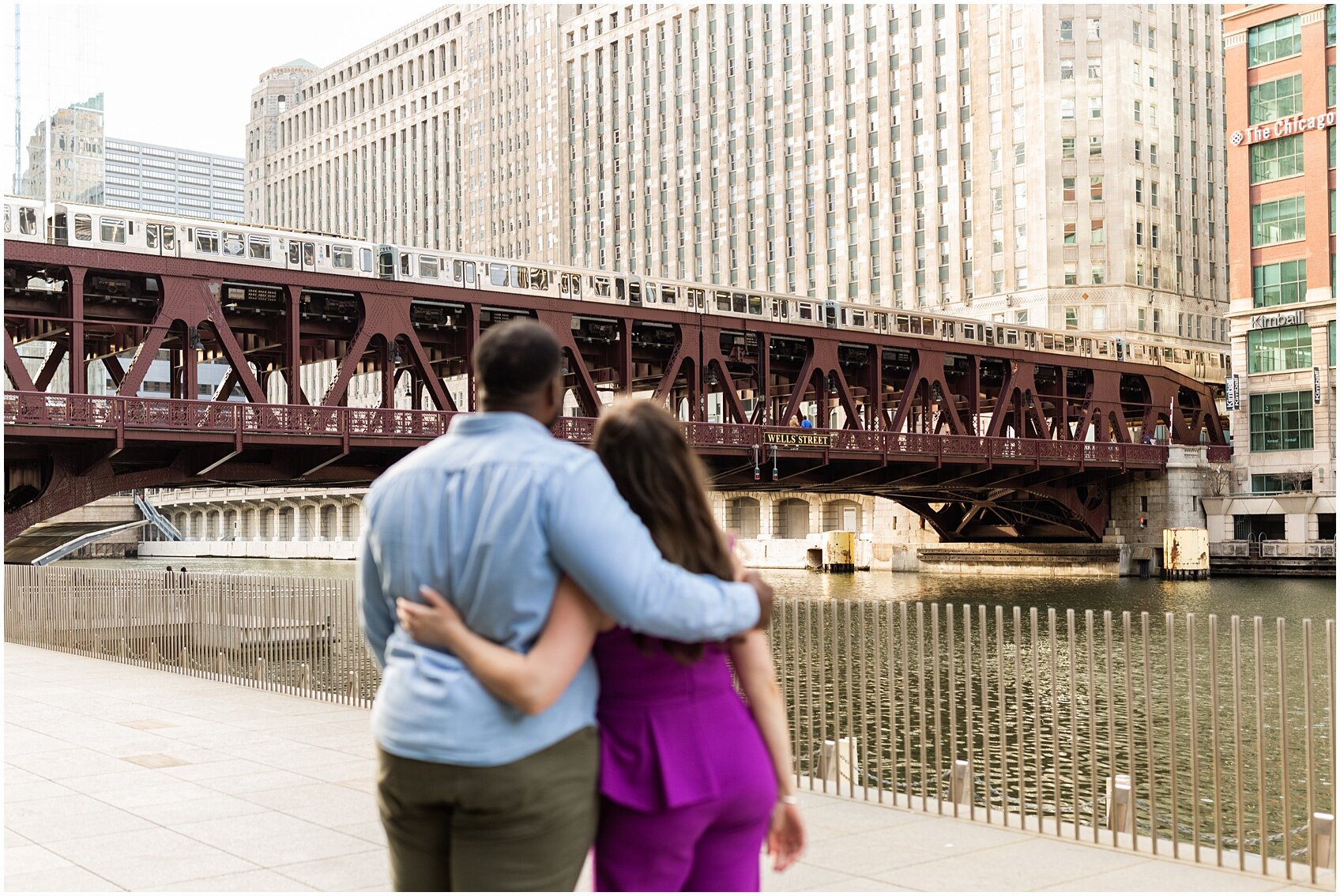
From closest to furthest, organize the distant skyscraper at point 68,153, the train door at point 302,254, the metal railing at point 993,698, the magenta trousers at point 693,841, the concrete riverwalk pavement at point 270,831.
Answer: the magenta trousers at point 693,841
the concrete riverwalk pavement at point 270,831
the metal railing at point 993,698
the train door at point 302,254
the distant skyscraper at point 68,153

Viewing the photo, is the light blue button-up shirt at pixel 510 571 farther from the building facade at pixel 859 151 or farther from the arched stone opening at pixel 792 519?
the building facade at pixel 859 151

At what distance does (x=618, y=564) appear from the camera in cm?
363

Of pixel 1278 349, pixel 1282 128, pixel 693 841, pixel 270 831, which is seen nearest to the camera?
pixel 693 841

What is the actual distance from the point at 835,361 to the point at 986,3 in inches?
2257

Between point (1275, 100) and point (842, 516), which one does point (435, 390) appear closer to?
point (1275, 100)

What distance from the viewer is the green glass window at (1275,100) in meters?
67.6

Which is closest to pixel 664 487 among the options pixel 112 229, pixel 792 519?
pixel 112 229

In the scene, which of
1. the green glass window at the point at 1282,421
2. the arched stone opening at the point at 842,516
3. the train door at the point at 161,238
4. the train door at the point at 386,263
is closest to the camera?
the train door at the point at 161,238

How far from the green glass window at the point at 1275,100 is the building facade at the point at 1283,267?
0.05m

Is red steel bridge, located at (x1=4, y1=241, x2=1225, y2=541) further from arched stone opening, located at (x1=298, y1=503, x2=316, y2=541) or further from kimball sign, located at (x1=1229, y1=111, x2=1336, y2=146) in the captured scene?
arched stone opening, located at (x1=298, y1=503, x2=316, y2=541)

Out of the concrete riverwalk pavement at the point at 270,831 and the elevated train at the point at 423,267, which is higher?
the elevated train at the point at 423,267

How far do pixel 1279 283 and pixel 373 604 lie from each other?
7261 cm

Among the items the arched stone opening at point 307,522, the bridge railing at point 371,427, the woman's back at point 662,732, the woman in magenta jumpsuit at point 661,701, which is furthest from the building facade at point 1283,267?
the arched stone opening at point 307,522

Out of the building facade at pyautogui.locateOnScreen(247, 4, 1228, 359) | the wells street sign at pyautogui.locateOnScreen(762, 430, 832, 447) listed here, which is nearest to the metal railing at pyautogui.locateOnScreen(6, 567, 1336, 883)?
the wells street sign at pyautogui.locateOnScreen(762, 430, 832, 447)
